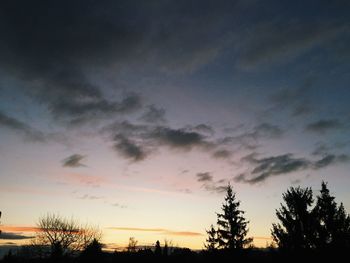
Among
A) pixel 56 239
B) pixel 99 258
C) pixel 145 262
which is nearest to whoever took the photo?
pixel 99 258

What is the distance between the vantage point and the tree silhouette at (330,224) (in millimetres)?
23344

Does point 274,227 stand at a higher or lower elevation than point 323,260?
higher

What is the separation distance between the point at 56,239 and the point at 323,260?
2186 inches

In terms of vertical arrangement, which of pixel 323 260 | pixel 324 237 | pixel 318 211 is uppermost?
pixel 318 211

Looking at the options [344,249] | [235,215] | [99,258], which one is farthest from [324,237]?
[99,258]

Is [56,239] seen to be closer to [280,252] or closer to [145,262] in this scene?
[145,262]

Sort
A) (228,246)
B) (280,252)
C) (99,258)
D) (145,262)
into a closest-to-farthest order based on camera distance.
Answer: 1. (280,252)
2. (228,246)
3. (99,258)
4. (145,262)

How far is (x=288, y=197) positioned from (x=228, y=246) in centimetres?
1051

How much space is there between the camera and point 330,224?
24.7 m

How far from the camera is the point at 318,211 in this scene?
2412 centimetres

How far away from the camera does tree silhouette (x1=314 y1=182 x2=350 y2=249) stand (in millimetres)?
23344

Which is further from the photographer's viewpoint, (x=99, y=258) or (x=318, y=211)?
(x=99, y=258)

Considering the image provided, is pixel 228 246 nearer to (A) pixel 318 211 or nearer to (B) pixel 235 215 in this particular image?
(B) pixel 235 215

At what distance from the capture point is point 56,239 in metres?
62.0
